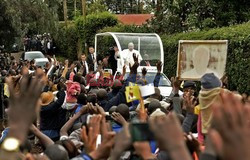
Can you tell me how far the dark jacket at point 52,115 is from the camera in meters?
8.27

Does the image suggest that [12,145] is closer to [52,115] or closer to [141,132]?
[141,132]

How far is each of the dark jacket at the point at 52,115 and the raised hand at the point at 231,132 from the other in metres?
6.14

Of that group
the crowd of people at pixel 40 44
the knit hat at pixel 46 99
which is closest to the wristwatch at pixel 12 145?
the knit hat at pixel 46 99

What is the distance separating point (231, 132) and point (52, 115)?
6.40m

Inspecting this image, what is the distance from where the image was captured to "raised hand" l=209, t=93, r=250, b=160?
Answer: 2.13 m

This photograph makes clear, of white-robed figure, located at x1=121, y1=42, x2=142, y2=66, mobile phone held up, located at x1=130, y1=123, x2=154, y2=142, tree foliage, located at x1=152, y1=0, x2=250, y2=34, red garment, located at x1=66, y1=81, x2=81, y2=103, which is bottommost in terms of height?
white-robed figure, located at x1=121, y1=42, x2=142, y2=66

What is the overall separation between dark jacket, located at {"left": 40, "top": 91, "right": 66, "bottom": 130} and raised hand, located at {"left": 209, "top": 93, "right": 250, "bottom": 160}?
6139 mm

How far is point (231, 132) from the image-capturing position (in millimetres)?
2156

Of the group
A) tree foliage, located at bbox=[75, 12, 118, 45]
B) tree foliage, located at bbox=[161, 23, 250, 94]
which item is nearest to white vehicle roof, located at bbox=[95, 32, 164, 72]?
tree foliage, located at bbox=[161, 23, 250, 94]

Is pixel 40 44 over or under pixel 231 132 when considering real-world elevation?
under

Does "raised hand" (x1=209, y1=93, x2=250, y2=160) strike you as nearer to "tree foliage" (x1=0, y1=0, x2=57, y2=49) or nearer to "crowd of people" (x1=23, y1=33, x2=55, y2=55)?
"tree foliage" (x1=0, y1=0, x2=57, y2=49)

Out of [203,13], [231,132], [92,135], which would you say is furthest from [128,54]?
[231,132]

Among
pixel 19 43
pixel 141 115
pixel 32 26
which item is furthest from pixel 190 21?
pixel 141 115

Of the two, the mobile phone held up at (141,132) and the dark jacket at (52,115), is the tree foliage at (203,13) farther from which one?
the mobile phone held up at (141,132)
